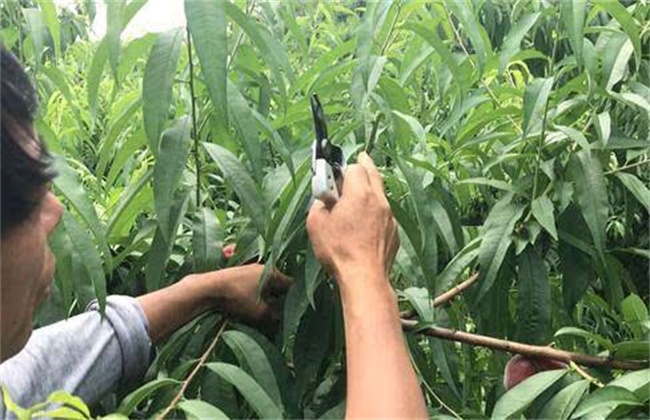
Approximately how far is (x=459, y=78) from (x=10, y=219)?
1.89 ft

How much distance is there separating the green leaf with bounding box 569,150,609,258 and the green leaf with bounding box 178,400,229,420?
44 cm

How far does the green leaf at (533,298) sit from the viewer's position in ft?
3.59

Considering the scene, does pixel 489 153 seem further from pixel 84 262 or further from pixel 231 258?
pixel 84 262

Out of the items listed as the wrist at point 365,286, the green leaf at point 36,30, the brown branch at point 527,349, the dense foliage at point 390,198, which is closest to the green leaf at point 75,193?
the dense foliage at point 390,198

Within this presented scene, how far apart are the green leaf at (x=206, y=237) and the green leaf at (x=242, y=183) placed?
70mm

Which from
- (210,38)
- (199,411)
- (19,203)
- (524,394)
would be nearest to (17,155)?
(19,203)

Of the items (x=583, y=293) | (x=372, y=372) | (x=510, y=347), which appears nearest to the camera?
(x=372, y=372)

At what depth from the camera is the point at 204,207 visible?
3.75 feet

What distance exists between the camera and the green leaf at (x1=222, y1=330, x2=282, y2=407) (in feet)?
3.32

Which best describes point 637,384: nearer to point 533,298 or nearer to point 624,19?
point 533,298

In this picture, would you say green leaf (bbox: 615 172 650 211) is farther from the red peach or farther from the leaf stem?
the leaf stem

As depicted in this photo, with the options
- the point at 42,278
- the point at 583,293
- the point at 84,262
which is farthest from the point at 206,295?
the point at 583,293

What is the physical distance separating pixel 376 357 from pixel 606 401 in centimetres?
22

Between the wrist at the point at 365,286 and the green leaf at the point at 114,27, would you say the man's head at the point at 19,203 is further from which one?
the wrist at the point at 365,286
